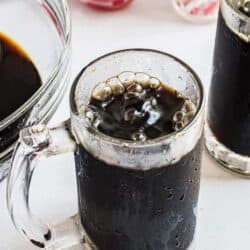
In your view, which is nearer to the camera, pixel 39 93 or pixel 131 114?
pixel 131 114

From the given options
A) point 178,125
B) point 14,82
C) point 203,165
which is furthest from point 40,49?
point 178,125

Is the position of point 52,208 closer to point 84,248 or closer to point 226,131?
point 84,248

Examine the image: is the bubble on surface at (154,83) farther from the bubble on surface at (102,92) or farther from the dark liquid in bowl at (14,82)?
the dark liquid in bowl at (14,82)

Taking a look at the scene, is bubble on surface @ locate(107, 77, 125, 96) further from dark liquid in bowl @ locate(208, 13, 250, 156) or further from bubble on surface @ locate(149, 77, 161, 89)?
dark liquid in bowl @ locate(208, 13, 250, 156)

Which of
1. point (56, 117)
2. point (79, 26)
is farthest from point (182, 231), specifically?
point (79, 26)

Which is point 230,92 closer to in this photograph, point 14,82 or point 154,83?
point 154,83

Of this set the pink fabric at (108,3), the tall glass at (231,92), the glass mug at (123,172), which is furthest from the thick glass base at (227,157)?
the pink fabric at (108,3)
